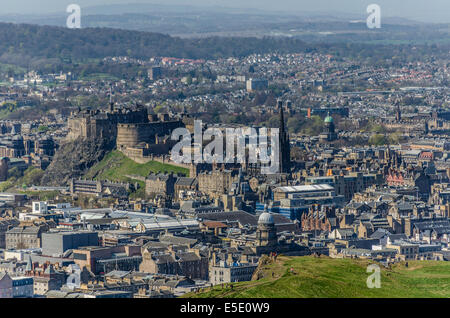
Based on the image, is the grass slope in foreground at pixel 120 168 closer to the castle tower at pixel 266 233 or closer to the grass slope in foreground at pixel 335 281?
Answer: the castle tower at pixel 266 233

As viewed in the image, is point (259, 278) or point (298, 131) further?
point (298, 131)

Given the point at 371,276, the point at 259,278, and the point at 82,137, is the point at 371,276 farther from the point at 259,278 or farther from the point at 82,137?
the point at 82,137

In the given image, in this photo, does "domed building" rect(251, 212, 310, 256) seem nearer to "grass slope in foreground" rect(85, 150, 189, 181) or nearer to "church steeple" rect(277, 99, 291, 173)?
"church steeple" rect(277, 99, 291, 173)

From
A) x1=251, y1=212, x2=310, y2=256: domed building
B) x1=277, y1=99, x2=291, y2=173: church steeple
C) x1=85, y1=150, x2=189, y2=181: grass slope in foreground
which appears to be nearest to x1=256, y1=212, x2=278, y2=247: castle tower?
x1=251, y1=212, x2=310, y2=256: domed building

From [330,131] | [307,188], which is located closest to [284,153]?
[307,188]

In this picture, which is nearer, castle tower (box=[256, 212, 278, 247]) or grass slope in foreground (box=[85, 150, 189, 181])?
castle tower (box=[256, 212, 278, 247])

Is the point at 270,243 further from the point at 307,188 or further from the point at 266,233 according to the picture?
the point at 307,188

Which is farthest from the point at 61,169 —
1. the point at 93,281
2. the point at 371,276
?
the point at 371,276
